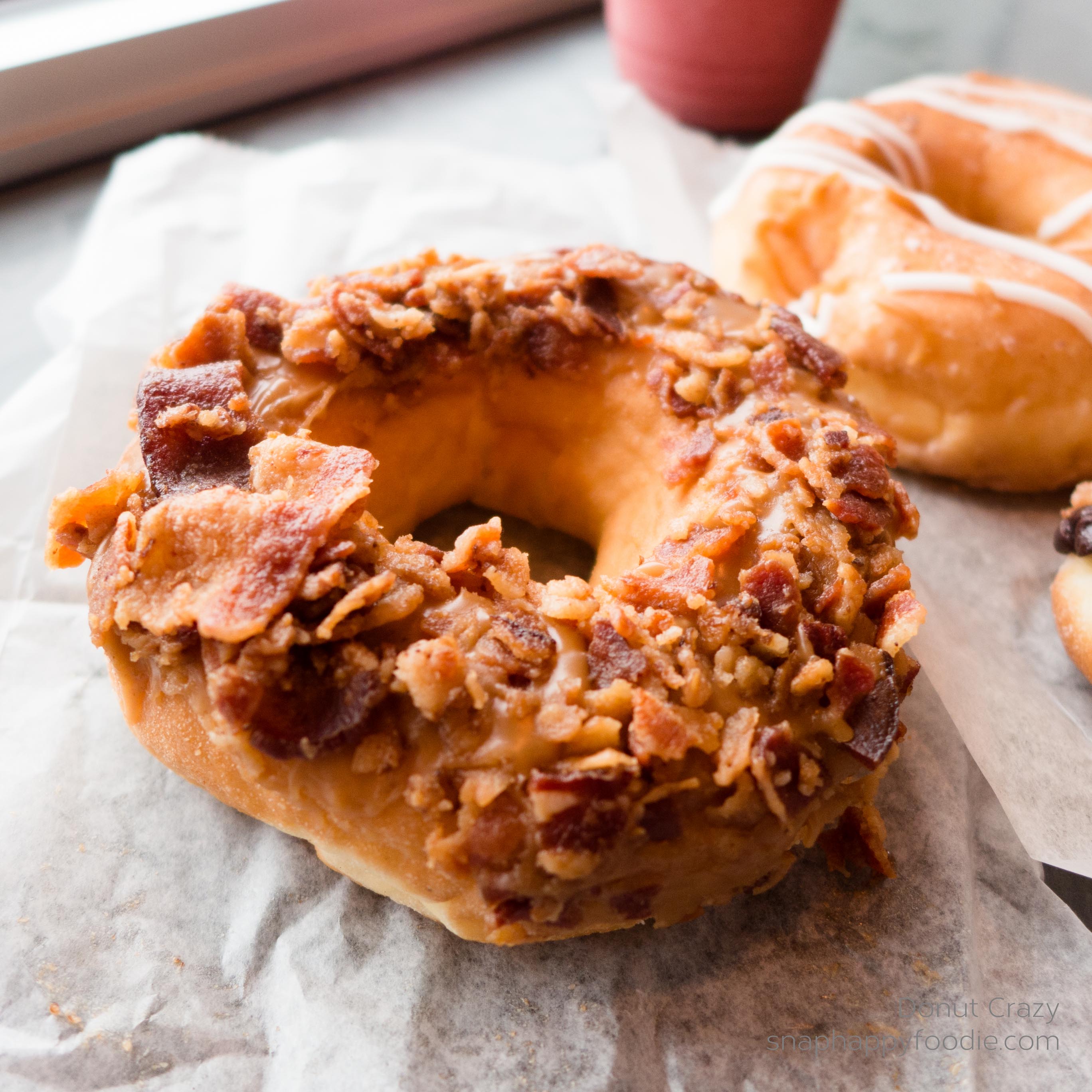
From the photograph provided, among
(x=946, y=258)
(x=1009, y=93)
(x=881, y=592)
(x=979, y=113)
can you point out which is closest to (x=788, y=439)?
(x=881, y=592)

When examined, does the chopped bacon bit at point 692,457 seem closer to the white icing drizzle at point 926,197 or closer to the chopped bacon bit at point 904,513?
the chopped bacon bit at point 904,513

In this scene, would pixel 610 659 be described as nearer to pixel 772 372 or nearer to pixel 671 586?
pixel 671 586

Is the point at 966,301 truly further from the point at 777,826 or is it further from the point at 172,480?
the point at 172,480

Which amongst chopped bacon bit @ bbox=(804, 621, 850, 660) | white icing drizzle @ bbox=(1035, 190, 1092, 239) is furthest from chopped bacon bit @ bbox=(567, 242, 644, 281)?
white icing drizzle @ bbox=(1035, 190, 1092, 239)

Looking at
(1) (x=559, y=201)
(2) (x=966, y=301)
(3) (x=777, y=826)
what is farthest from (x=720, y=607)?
(1) (x=559, y=201)

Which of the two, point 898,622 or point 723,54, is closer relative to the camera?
point 898,622

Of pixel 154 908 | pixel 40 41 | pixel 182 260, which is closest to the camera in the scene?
pixel 154 908
